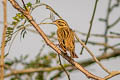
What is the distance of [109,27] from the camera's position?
2.17 meters

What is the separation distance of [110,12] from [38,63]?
64 centimetres

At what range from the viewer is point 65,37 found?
1.14 metres

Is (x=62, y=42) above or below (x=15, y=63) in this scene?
above

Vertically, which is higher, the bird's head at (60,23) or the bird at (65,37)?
the bird's head at (60,23)

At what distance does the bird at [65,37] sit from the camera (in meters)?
1.12

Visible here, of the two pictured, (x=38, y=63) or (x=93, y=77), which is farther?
(x=38, y=63)

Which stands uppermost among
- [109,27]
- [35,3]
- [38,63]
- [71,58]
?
[35,3]

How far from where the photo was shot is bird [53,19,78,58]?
1.12 meters

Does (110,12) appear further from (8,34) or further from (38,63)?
(8,34)

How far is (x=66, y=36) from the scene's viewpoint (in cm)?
112

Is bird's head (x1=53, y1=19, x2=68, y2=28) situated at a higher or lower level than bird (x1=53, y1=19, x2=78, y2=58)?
higher

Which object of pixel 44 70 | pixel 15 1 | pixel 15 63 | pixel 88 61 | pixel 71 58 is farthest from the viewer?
pixel 88 61

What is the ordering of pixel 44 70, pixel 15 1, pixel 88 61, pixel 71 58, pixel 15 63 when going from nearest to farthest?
pixel 15 1, pixel 71 58, pixel 15 63, pixel 44 70, pixel 88 61

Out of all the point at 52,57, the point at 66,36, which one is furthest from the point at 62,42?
the point at 52,57
